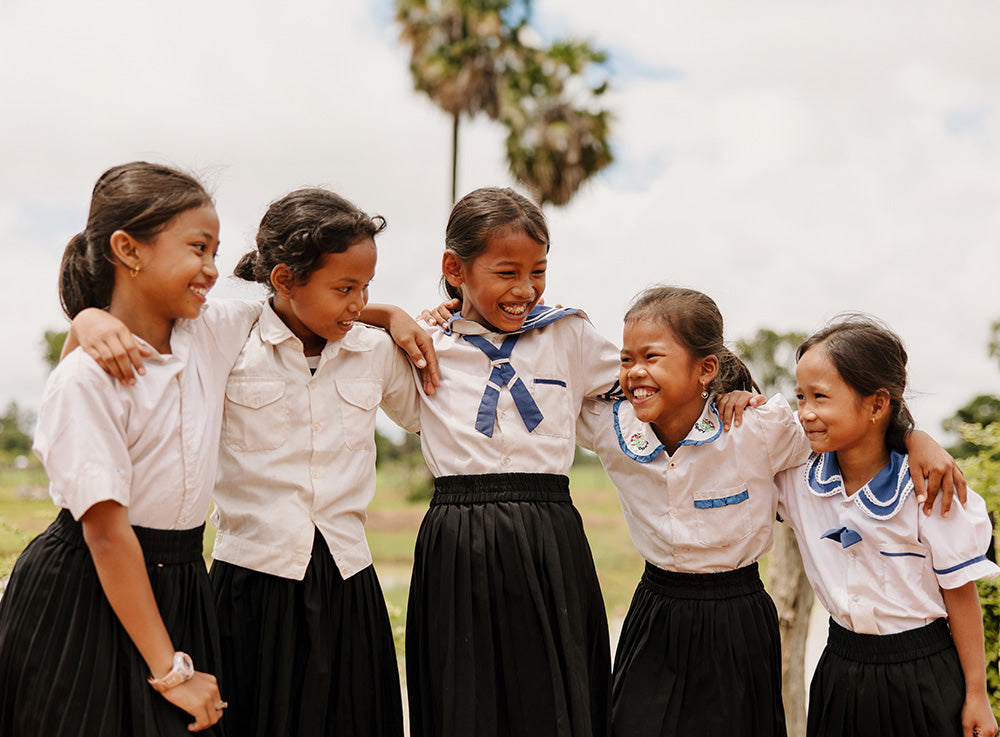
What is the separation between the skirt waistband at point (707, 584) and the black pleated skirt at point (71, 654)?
1.28m

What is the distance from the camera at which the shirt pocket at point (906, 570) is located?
7.98 feet

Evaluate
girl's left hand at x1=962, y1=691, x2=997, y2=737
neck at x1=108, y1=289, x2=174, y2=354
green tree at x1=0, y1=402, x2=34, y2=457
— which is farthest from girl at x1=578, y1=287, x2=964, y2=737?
green tree at x1=0, y1=402, x2=34, y2=457

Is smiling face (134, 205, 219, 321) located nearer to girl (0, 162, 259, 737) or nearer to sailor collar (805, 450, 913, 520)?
girl (0, 162, 259, 737)

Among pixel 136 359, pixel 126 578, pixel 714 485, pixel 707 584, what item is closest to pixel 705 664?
pixel 707 584

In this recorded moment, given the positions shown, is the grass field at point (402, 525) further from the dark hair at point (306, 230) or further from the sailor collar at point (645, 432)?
the dark hair at point (306, 230)

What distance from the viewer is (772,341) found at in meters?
24.8

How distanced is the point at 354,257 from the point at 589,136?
11608 mm

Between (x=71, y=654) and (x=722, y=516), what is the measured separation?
1.67m

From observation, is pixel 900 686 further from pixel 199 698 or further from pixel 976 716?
pixel 199 698

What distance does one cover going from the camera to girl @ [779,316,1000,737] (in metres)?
2.40

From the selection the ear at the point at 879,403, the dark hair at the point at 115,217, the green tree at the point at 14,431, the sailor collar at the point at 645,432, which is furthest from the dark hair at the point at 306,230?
the green tree at the point at 14,431

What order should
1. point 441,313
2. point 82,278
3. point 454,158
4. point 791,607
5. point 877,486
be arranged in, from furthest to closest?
point 454,158, point 791,607, point 441,313, point 877,486, point 82,278

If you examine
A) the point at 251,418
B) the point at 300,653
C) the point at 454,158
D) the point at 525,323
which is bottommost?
the point at 300,653

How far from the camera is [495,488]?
8.38 ft
